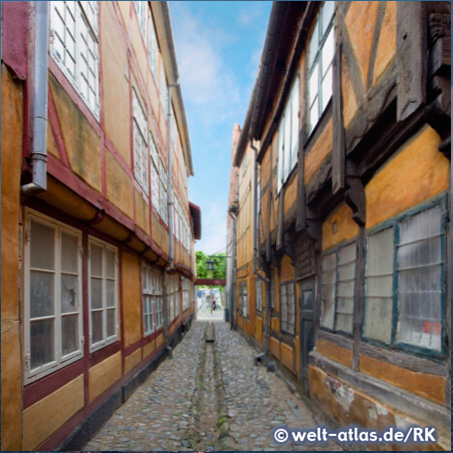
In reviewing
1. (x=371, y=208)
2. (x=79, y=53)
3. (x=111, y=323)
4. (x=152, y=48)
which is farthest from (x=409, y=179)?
(x=152, y=48)

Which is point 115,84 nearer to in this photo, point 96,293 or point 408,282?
point 96,293

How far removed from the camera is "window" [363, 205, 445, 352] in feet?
9.04

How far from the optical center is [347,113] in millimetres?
4238

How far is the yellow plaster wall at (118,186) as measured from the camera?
5195mm

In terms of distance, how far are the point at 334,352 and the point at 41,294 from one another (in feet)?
11.3

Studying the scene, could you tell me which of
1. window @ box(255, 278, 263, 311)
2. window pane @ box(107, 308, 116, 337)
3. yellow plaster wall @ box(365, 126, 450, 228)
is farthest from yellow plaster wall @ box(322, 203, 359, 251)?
window @ box(255, 278, 263, 311)

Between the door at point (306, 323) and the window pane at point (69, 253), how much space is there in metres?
3.63

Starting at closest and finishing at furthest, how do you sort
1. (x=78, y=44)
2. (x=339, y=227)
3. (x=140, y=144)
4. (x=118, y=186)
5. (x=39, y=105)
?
(x=39, y=105)
(x=78, y=44)
(x=339, y=227)
(x=118, y=186)
(x=140, y=144)

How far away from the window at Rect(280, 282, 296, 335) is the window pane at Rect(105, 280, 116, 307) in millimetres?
3506

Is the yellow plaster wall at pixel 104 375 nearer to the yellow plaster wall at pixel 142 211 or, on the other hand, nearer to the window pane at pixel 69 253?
the window pane at pixel 69 253

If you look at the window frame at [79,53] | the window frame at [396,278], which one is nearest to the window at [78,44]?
the window frame at [79,53]

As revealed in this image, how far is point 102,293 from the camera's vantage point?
523 cm

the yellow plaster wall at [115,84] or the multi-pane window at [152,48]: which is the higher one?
the multi-pane window at [152,48]

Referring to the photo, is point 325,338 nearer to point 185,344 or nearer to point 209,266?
point 185,344
